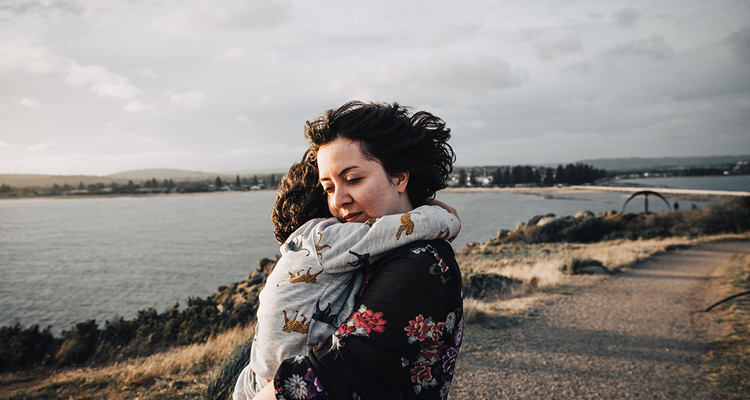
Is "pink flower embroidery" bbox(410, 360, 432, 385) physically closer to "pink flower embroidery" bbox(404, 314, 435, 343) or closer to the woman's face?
"pink flower embroidery" bbox(404, 314, 435, 343)

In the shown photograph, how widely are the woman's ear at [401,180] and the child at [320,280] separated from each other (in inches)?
7.7

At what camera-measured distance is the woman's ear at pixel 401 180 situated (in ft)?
5.15

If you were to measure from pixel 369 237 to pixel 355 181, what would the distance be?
1.04 ft

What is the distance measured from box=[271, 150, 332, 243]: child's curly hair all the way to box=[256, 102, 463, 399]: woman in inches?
9.4

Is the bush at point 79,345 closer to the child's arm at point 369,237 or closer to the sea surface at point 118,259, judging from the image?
the sea surface at point 118,259

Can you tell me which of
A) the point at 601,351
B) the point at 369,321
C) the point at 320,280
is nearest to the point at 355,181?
the point at 320,280

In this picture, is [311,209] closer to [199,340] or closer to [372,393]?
[372,393]

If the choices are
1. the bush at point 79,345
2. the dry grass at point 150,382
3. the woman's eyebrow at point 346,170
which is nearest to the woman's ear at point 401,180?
the woman's eyebrow at point 346,170

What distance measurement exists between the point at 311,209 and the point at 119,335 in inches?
461

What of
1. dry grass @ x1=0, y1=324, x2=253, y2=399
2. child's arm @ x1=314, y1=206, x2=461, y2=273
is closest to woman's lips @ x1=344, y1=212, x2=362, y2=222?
child's arm @ x1=314, y1=206, x2=461, y2=273

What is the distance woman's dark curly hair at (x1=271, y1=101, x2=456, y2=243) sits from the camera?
1.49 meters

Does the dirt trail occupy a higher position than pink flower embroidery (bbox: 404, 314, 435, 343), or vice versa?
pink flower embroidery (bbox: 404, 314, 435, 343)

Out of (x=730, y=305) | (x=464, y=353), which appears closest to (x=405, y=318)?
(x=464, y=353)

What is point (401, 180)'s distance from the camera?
62.9 inches
